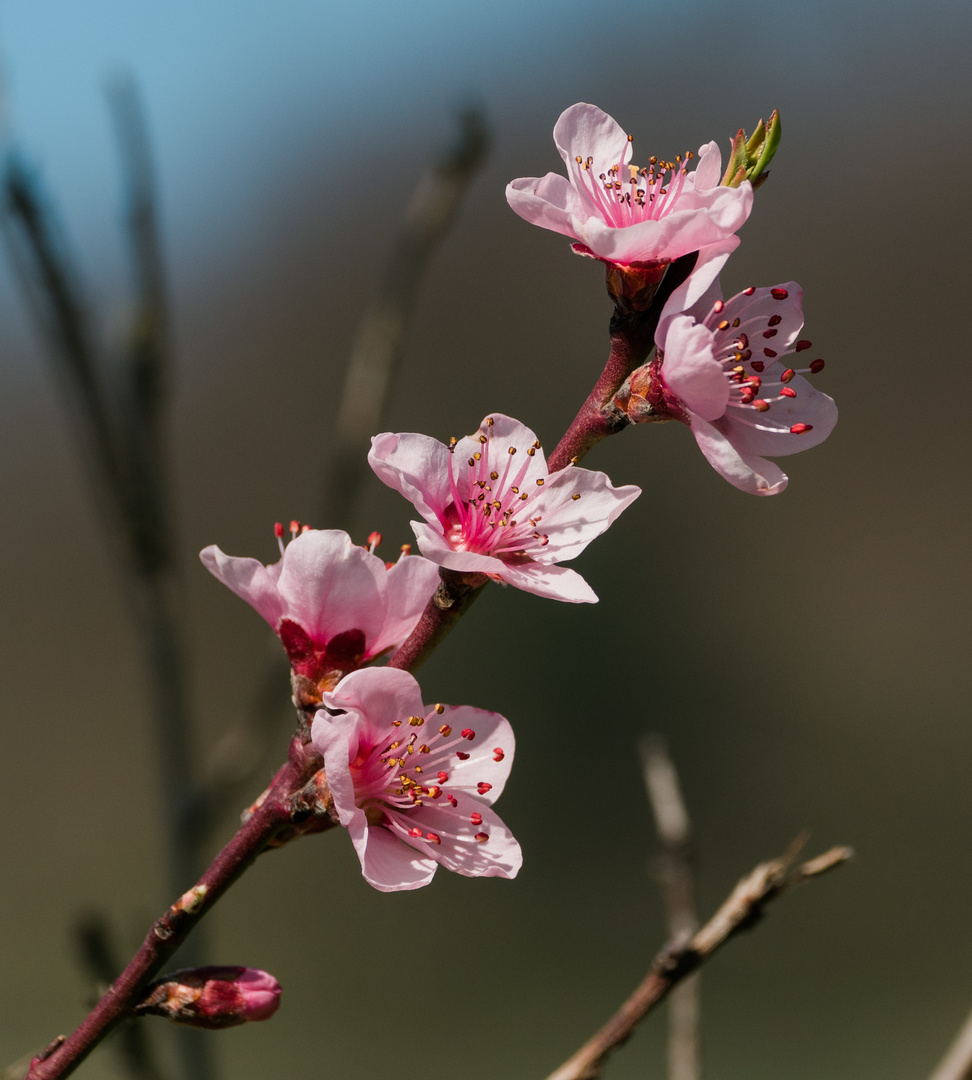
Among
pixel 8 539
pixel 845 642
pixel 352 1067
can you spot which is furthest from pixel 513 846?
pixel 8 539

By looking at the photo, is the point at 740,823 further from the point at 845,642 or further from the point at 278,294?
the point at 278,294

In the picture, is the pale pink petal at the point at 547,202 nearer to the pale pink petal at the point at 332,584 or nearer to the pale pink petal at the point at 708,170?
the pale pink petal at the point at 708,170

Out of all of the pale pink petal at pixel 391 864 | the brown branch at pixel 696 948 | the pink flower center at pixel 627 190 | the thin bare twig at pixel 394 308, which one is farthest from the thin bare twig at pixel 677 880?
the thin bare twig at pixel 394 308

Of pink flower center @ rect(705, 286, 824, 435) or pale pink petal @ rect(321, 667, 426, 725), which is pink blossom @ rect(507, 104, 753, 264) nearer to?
pink flower center @ rect(705, 286, 824, 435)

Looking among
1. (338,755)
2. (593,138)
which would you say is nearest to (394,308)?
(593,138)

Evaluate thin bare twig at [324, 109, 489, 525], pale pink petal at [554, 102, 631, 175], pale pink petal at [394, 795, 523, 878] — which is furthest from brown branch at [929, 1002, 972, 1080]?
thin bare twig at [324, 109, 489, 525]

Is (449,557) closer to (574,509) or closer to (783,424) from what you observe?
(574,509)
